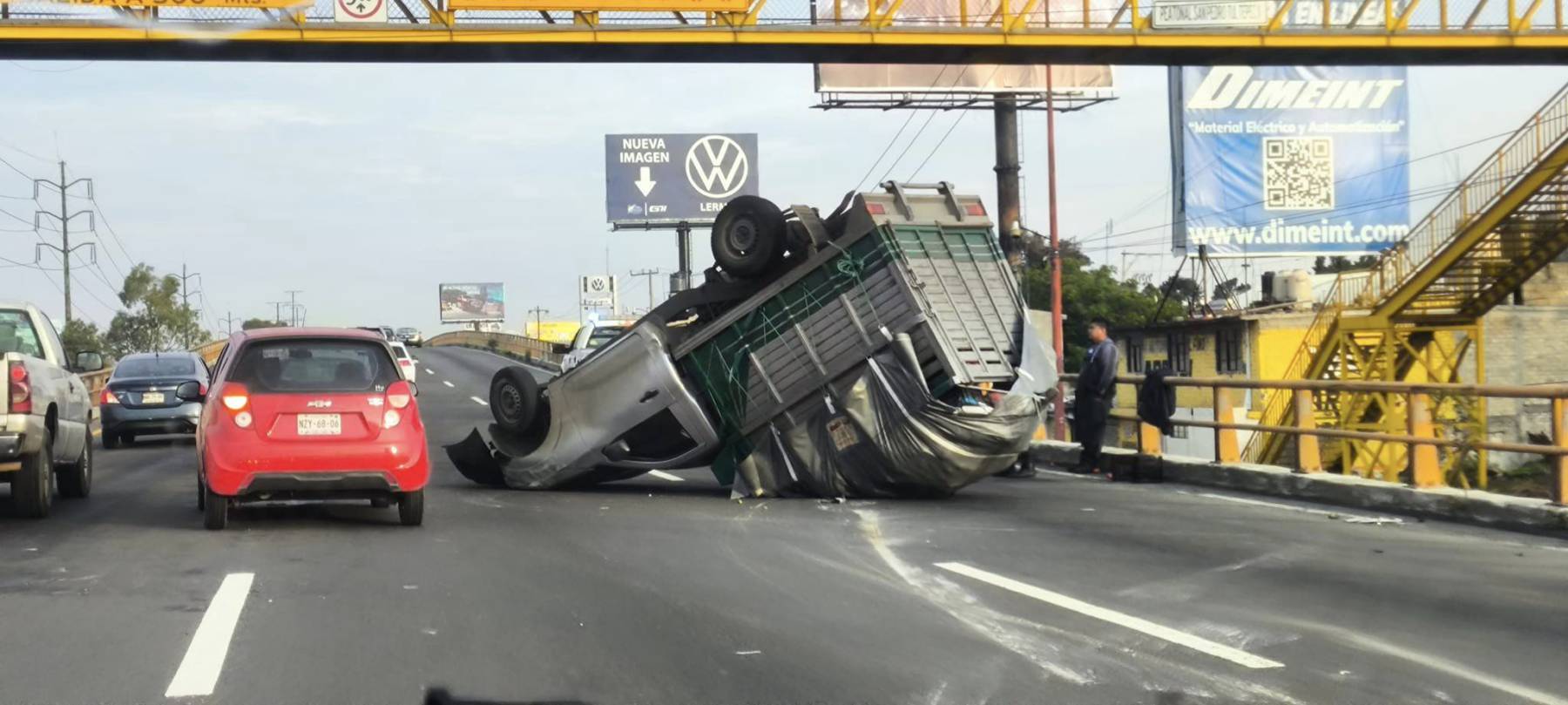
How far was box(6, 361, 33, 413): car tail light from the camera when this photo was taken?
11547 mm

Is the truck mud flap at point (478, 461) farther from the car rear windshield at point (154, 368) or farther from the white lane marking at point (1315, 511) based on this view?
the car rear windshield at point (154, 368)

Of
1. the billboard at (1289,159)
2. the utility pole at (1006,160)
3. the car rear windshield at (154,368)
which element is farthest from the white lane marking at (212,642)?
the billboard at (1289,159)

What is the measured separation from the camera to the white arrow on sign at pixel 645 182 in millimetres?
69875

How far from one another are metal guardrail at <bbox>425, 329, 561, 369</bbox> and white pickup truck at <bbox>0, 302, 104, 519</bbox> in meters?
38.5

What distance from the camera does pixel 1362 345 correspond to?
98.6ft

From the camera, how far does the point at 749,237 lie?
14.6 m

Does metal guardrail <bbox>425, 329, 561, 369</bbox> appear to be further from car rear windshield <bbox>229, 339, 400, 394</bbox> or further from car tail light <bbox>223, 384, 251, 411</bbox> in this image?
car tail light <bbox>223, 384, 251, 411</bbox>

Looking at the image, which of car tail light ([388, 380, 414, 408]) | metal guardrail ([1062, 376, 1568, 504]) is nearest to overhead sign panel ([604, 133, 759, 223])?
→ metal guardrail ([1062, 376, 1568, 504])

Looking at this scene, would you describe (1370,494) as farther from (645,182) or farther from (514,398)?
(645,182)

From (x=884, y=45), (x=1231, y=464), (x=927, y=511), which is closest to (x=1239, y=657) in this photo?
(x=927, y=511)

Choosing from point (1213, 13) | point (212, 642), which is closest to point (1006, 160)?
point (1213, 13)

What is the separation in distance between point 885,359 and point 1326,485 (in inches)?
157

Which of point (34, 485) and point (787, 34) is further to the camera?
point (787, 34)

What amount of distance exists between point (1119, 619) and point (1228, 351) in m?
41.9
